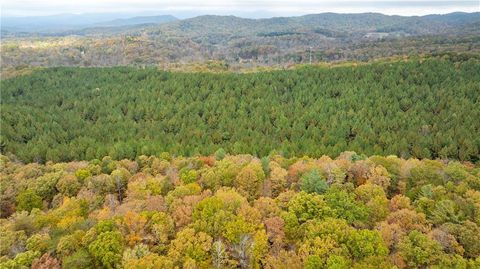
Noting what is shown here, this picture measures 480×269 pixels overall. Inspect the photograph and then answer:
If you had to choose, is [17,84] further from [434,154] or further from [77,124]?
[434,154]

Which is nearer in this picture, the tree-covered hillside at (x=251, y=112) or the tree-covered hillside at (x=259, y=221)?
the tree-covered hillside at (x=259, y=221)

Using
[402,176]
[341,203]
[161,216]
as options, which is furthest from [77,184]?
[402,176]

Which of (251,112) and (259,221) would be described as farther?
(251,112)

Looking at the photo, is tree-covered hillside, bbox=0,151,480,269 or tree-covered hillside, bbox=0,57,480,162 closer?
tree-covered hillside, bbox=0,151,480,269

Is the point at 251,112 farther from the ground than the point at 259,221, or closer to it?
closer to it
